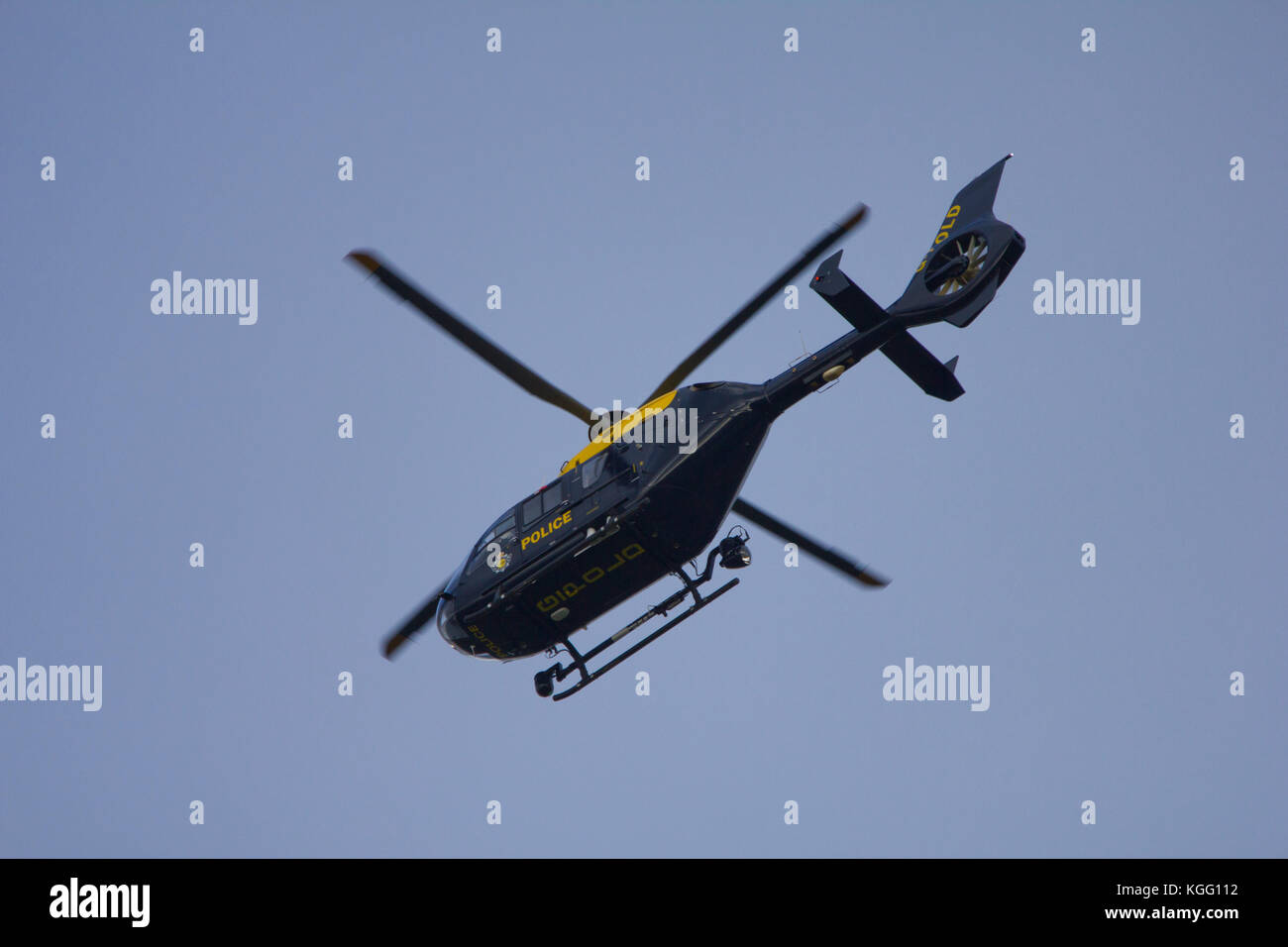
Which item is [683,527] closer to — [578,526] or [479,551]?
[578,526]

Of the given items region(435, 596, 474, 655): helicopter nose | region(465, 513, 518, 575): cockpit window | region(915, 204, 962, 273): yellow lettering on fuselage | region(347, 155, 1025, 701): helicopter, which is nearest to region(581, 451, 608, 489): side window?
region(347, 155, 1025, 701): helicopter

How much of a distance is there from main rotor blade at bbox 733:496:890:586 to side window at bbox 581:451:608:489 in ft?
9.50

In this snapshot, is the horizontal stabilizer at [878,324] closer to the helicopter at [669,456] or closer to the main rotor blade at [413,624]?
the helicopter at [669,456]

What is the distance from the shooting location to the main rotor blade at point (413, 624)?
1127 inches

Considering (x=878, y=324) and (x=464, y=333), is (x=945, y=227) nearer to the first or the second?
(x=878, y=324)

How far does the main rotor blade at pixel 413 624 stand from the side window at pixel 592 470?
4.10 m

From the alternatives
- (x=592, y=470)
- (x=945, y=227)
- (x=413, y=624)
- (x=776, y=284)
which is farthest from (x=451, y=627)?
(x=945, y=227)

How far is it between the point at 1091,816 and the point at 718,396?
1519 cm

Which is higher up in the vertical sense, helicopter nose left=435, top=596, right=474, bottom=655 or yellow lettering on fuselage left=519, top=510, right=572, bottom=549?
yellow lettering on fuselage left=519, top=510, right=572, bottom=549

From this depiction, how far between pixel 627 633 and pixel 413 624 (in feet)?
16.5

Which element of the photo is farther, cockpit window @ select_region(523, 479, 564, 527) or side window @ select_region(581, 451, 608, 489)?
cockpit window @ select_region(523, 479, 564, 527)

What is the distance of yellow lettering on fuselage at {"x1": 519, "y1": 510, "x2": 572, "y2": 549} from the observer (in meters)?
25.9

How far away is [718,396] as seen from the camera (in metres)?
24.9

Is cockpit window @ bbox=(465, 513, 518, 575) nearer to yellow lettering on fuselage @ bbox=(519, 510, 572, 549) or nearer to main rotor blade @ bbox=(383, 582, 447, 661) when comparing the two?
yellow lettering on fuselage @ bbox=(519, 510, 572, 549)
